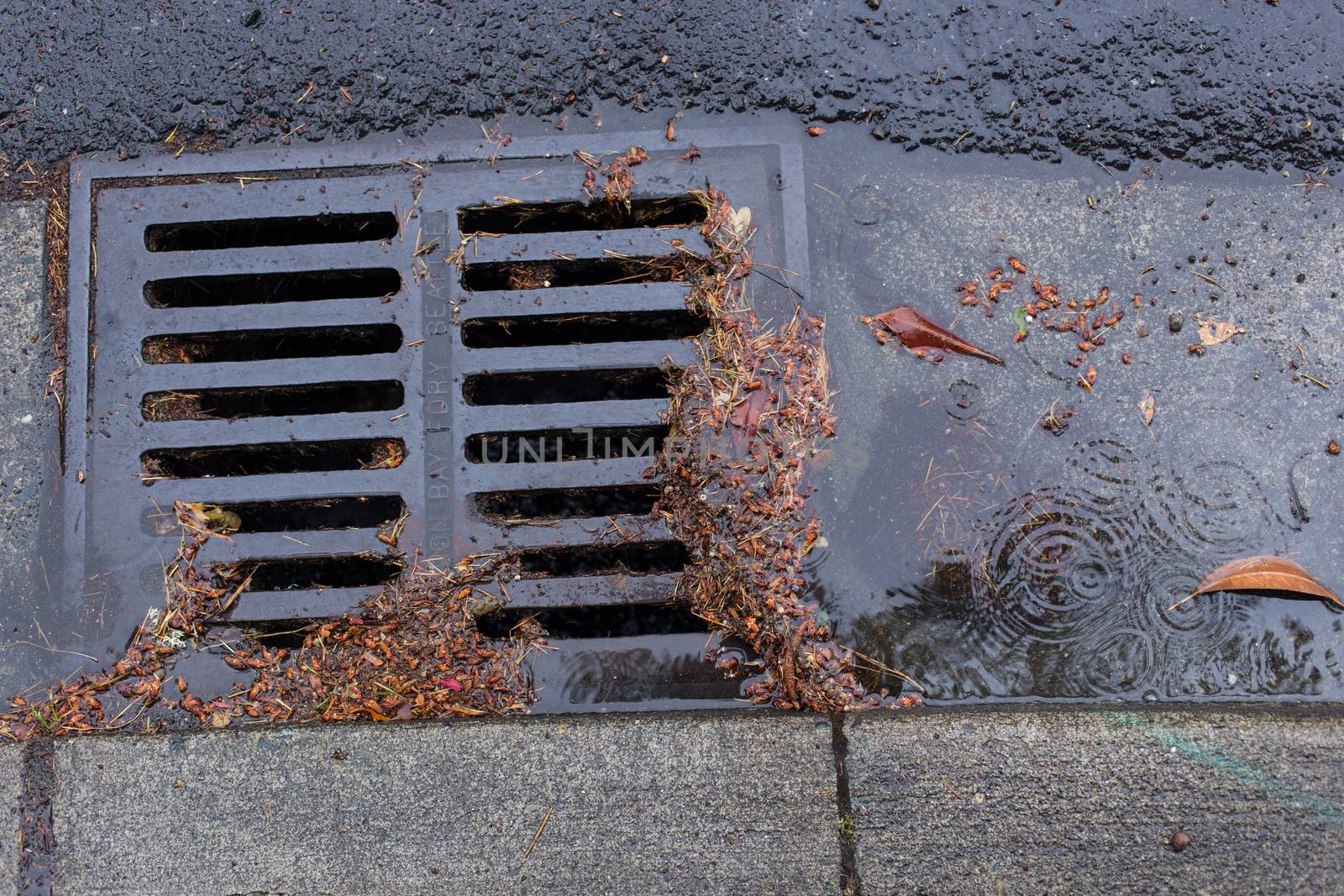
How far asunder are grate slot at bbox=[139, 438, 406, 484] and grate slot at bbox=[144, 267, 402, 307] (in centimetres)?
36

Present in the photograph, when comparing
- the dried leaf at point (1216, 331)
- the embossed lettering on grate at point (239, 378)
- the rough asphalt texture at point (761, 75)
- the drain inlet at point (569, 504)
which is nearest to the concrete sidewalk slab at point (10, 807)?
the embossed lettering on grate at point (239, 378)

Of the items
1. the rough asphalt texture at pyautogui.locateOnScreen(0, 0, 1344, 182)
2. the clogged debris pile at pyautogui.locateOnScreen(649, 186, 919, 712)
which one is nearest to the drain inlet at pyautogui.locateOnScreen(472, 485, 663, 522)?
the clogged debris pile at pyautogui.locateOnScreen(649, 186, 919, 712)

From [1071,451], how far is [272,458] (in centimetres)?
198

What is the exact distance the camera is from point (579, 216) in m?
2.13

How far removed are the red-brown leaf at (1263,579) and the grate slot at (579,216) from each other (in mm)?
1450

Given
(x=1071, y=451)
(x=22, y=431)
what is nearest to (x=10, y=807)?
(x=22, y=431)

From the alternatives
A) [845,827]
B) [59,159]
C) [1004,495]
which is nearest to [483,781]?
[845,827]

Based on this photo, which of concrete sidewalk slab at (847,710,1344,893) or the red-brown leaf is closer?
concrete sidewalk slab at (847,710,1344,893)

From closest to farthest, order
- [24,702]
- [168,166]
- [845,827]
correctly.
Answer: [845,827] < [24,702] < [168,166]

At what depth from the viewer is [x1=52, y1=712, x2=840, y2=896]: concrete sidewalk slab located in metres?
1.80

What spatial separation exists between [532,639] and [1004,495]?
1.14 m

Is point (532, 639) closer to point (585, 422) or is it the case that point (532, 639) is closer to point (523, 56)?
point (585, 422)

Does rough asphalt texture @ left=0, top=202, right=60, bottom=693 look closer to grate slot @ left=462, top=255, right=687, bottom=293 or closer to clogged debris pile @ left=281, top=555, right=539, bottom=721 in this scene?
clogged debris pile @ left=281, top=555, right=539, bottom=721

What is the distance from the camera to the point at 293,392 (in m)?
2.20
